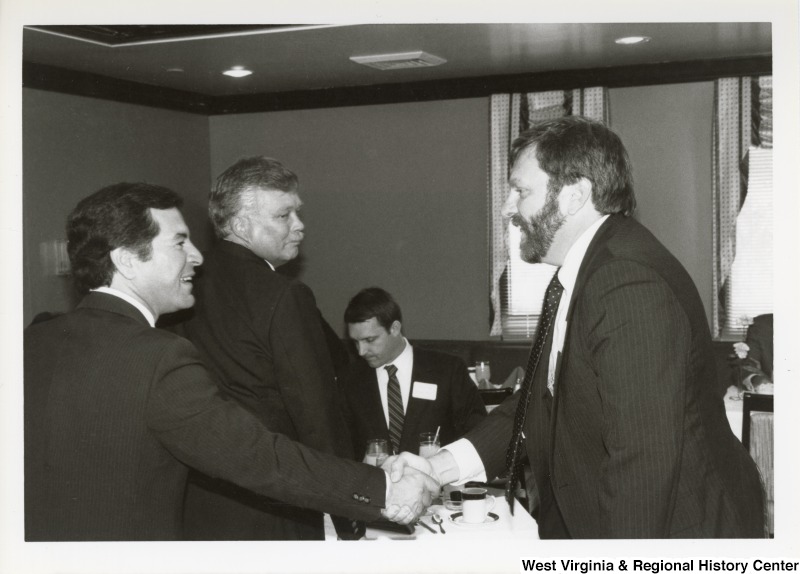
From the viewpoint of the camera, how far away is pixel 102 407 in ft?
5.80

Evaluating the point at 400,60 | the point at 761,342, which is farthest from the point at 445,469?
the point at 400,60

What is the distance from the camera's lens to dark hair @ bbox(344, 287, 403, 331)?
12.8ft

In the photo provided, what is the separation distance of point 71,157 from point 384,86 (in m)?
2.58

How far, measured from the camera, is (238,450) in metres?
1.93

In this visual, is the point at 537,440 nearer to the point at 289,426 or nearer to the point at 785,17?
the point at 289,426

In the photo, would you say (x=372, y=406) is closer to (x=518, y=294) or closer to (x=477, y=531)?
(x=477, y=531)

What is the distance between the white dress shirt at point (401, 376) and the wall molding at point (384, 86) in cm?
305

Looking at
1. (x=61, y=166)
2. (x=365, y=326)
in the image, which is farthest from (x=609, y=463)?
(x=61, y=166)

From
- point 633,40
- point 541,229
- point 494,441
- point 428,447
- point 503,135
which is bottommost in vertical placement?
point 428,447

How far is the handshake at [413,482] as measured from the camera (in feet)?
7.22

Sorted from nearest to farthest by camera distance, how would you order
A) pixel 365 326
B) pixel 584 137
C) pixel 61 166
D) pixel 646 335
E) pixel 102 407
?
pixel 646 335, pixel 102 407, pixel 584 137, pixel 365 326, pixel 61 166

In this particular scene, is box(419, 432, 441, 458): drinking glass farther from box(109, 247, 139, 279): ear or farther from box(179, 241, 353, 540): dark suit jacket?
box(109, 247, 139, 279): ear

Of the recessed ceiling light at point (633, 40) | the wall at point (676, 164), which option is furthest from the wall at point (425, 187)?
the recessed ceiling light at point (633, 40)

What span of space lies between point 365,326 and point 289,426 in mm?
1372
